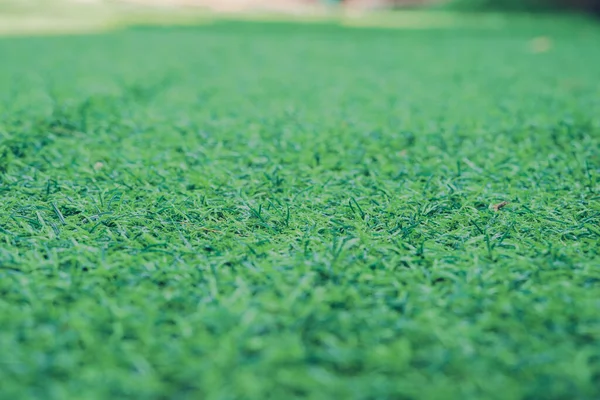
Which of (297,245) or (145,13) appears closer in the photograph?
(297,245)

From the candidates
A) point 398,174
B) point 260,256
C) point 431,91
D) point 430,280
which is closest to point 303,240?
point 260,256

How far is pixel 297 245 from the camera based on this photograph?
133cm

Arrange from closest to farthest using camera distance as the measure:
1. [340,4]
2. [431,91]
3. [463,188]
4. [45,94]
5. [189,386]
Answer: [189,386] < [463,188] < [45,94] < [431,91] < [340,4]

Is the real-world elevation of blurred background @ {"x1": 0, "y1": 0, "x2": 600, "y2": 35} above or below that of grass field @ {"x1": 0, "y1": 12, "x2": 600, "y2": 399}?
above

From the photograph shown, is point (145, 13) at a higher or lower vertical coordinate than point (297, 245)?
higher

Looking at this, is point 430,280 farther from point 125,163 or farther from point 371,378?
point 125,163

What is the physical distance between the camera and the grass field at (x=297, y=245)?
2.96ft

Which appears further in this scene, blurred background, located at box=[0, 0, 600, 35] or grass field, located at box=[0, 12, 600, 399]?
blurred background, located at box=[0, 0, 600, 35]

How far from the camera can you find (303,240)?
1.35 m

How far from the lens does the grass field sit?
2.96 ft

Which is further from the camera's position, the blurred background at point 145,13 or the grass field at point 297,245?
the blurred background at point 145,13

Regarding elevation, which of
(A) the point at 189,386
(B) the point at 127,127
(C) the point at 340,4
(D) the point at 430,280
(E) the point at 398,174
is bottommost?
(A) the point at 189,386

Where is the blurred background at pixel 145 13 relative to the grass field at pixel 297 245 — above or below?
above

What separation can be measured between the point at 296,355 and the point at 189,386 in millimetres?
197
